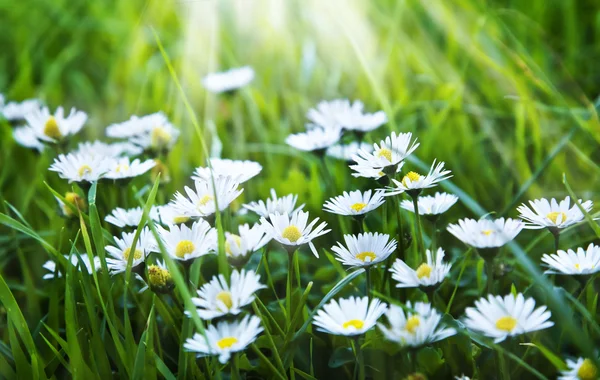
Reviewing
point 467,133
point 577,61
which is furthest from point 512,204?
point 577,61

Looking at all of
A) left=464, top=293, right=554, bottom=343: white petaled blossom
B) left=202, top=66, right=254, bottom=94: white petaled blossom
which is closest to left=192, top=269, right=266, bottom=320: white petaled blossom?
left=464, top=293, right=554, bottom=343: white petaled blossom

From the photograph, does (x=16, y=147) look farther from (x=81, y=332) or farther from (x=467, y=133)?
(x=467, y=133)

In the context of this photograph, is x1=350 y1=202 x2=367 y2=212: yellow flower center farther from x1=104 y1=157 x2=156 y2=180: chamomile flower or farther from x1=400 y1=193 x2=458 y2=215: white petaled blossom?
x1=104 y1=157 x2=156 y2=180: chamomile flower

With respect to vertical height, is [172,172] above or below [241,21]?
below

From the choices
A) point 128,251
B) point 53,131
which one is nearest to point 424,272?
point 128,251

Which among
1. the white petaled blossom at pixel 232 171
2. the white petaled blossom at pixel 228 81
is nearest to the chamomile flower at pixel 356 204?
the white petaled blossom at pixel 232 171

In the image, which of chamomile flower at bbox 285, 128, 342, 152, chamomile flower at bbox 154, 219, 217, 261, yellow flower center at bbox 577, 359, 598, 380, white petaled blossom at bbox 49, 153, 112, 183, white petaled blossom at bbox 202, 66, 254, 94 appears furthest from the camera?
white petaled blossom at bbox 202, 66, 254, 94

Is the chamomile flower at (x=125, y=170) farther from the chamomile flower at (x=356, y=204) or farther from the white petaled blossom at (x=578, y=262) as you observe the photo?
the white petaled blossom at (x=578, y=262)
